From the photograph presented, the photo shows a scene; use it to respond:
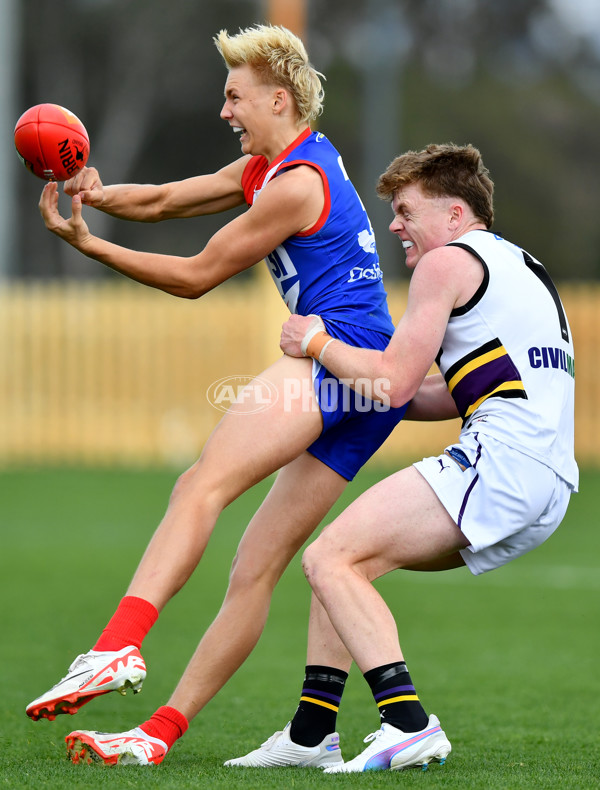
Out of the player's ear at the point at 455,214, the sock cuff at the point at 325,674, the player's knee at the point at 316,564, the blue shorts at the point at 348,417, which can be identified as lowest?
the sock cuff at the point at 325,674

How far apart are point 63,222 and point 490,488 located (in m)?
1.82

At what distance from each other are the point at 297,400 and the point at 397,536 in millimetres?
611

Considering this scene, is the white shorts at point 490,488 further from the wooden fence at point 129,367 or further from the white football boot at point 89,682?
the wooden fence at point 129,367

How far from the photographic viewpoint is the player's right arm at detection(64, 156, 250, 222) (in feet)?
16.6

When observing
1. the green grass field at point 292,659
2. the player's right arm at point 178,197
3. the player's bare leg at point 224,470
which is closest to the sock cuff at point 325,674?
the green grass field at point 292,659

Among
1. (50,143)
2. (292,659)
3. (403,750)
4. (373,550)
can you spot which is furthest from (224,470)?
A: (292,659)

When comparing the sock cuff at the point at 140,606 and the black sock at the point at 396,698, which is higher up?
the sock cuff at the point at 140,606

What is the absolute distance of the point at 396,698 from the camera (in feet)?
13.5

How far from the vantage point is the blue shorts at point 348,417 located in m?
4.43

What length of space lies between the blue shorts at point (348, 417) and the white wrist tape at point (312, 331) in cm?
8

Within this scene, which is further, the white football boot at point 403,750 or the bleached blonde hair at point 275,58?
the bleached blonde hair at point 275,58

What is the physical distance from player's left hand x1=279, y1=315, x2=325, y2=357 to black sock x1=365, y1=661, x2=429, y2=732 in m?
1.13

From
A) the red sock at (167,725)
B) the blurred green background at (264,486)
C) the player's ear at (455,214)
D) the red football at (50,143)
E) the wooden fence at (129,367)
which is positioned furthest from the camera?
the wooden fence at (129,367)

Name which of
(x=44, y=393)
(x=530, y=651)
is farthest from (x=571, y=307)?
(x=530, y=651)
